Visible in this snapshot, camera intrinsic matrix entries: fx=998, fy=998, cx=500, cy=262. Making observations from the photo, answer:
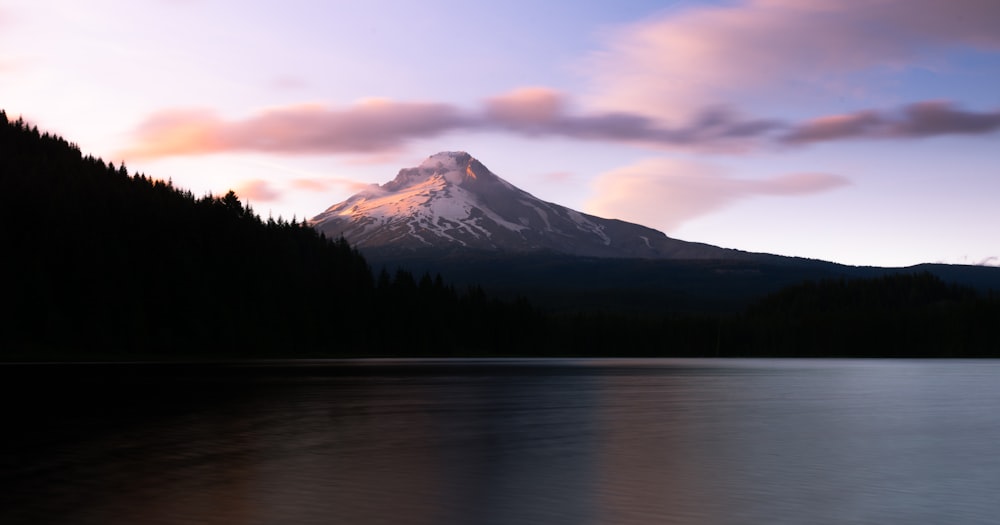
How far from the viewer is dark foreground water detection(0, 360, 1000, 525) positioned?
20281mm

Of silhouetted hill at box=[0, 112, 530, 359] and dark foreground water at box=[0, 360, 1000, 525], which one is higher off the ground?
silhouetted hill at box=[0, 112, 530, 359]

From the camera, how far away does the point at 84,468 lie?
25781 millimetres

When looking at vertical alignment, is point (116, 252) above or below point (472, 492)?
above

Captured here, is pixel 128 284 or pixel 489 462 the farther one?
pixel 128 284

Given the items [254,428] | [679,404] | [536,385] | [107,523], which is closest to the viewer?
[107,523]

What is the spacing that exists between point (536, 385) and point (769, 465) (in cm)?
5174

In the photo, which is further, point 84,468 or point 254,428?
point 254,428

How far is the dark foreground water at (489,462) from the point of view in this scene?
2028cm

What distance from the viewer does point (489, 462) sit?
2847 centimetres

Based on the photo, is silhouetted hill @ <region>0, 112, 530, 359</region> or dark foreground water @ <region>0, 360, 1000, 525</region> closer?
dark foreground water @ <region>0, 360, 1000, 525</region>

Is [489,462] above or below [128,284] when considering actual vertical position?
below

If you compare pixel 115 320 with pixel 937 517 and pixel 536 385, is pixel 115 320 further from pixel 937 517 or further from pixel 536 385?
pixel 937 517

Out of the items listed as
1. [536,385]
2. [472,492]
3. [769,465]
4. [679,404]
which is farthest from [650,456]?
[536,385]

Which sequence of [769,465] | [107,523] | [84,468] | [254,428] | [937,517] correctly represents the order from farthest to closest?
[254,428], [769,465], [84,468], [937,517], [107,523]
